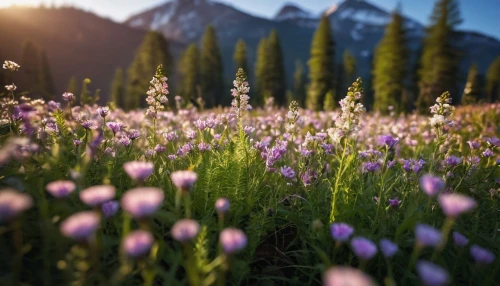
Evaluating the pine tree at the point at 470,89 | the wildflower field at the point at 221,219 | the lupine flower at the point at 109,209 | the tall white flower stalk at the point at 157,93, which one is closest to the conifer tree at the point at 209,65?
the pine tree at the point at 470,89

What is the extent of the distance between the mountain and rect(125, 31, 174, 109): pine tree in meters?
59.6

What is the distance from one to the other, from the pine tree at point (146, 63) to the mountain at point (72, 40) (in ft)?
196

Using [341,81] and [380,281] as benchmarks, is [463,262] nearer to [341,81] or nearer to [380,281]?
[380,281]

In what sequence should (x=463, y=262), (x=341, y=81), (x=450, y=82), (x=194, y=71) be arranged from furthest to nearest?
(x=341, y=81) → (x=194, y=71) → (x=450, y=82) → (x=463, y=262)

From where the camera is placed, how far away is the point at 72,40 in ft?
385

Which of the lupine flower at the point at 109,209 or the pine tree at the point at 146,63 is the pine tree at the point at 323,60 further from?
the lupine flower at the point at 109,209

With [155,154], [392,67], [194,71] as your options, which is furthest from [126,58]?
[155,154]

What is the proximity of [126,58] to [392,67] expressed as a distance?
125442 millimetres

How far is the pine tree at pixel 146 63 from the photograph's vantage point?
38997 millimetres

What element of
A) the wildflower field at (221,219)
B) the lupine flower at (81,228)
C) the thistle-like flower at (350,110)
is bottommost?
the wildflower field at (221,219)

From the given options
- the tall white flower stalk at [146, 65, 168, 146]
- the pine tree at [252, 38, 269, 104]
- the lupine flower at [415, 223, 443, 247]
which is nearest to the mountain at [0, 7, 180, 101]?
the pine tree at [252, 38, 269, 104]

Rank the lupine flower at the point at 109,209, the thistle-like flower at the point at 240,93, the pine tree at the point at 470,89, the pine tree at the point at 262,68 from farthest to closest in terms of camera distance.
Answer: the pine tree at the point at 262,68 → the pine tree at the point at 470,89 → the thistle-like flower at the point at 240,93 → the lupine flower at the point at 109,209

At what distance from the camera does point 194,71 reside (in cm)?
4425

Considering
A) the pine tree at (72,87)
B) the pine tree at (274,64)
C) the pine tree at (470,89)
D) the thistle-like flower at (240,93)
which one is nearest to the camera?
the thistle-like flower at (240,93)
